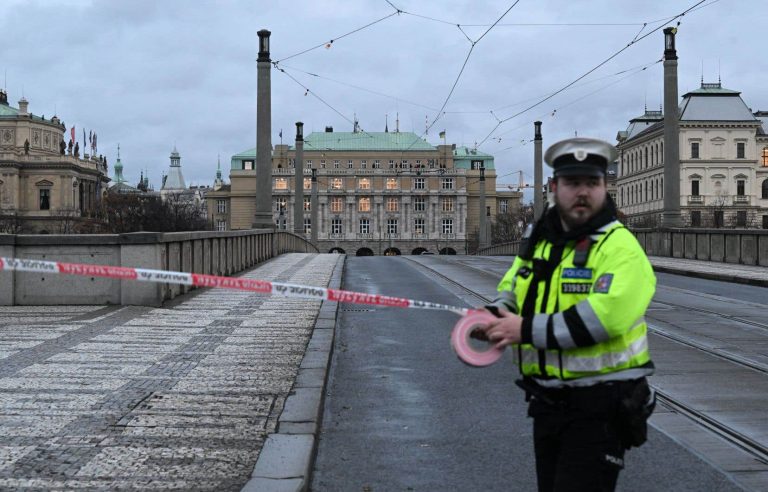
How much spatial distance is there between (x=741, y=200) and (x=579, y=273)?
329 feet

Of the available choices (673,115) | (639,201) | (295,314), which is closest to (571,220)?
(295,314)

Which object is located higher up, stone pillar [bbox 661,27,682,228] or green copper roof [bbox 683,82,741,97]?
green copper roof [bbox 683,82,741,97]

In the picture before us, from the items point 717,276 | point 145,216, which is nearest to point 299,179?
point 717,276

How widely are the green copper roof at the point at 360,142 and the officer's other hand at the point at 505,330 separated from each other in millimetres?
139103

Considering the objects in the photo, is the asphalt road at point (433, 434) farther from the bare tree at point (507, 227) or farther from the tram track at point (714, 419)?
the bare tree at point (507, 227)

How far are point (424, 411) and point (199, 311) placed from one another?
279 inches

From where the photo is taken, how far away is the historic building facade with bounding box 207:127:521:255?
470 feet

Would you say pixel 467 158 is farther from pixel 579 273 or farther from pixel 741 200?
pixel 579 273

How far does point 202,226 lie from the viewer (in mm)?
111562

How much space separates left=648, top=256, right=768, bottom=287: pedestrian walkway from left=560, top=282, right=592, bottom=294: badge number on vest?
2014cm

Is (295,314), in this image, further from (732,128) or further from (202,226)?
(202,226)

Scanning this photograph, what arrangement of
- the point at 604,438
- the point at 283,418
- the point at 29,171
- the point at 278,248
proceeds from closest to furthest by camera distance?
the point at 604,438 → the point at 283,418 → the point at 278,248 → the point at 29,171

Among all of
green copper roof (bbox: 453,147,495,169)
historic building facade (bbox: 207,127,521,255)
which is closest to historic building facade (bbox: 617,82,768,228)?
historic building facade (bbox: 207,127,521,255)

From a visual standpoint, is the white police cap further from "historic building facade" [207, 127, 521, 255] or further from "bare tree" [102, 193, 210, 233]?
"historic building facade" [207, 127, 521, 255]
